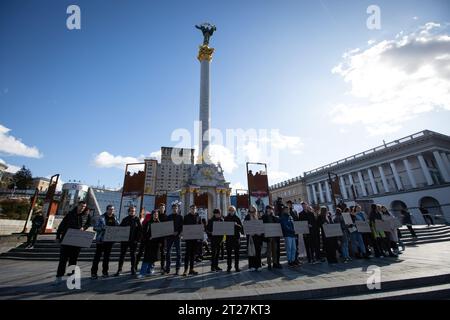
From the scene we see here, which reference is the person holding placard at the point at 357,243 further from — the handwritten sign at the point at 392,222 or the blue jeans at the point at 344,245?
the handwritten sign at the point at 392,222

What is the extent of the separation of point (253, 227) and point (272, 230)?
A: 0.68 metres

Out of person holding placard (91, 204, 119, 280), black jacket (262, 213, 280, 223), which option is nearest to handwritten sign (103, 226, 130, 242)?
person holding placard (91, 204, 119, 280)

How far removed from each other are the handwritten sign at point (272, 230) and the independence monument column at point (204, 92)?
2075 cm

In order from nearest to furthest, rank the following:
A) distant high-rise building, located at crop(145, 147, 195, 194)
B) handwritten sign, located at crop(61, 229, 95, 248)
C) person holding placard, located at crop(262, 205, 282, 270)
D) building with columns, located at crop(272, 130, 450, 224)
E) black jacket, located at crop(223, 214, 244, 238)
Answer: handwritten sign, located at crop(61, 229, 95, 248)
black jacket, located at crop(223, 214, 244, 238)
person holding placard, located at crop(262, 205, 282, 270)
building with columns, located at crop(272, 130, 450, 224)
distant high-rise building, located at crop(145, 147, 195, 194)

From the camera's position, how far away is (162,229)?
22.9 ft

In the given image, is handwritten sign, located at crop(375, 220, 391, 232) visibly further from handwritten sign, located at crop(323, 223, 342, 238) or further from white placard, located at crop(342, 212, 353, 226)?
handwritten sign, located at crop(323, 223, 342, 238)

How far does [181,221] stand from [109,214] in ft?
7.93

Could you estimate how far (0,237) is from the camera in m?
13.2

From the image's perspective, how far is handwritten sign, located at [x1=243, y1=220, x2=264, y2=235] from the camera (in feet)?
24.8

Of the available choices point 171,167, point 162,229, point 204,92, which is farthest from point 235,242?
point 171,167

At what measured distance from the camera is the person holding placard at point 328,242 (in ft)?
26.9

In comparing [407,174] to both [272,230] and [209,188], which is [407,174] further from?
[272,230]

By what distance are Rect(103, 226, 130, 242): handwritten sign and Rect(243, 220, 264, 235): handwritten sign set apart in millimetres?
3977
